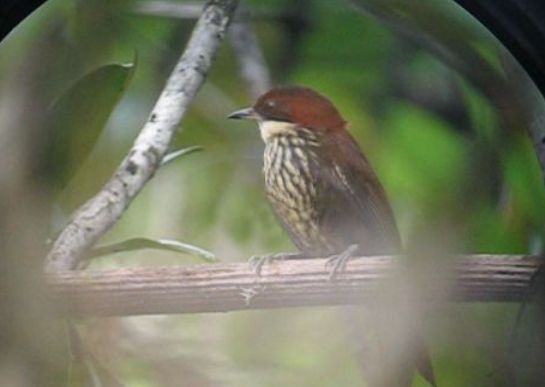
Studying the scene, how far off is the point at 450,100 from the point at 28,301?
63 centimetres

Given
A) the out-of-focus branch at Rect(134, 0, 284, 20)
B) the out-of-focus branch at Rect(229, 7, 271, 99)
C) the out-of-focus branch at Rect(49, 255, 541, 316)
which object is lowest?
the out-of-focus branch at Rect(49, 255, 541, 316)

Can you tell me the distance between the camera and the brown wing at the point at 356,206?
62.2 inches

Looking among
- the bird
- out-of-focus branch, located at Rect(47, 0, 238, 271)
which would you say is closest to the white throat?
the bird

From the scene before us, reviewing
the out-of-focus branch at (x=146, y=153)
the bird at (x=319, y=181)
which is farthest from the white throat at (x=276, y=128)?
the out-of-focus branch at (x=146, y=153)

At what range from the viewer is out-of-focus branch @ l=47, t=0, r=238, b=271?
1.58 m

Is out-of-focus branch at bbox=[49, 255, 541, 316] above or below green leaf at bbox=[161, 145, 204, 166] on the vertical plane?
below

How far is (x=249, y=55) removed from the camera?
1601 millimetres

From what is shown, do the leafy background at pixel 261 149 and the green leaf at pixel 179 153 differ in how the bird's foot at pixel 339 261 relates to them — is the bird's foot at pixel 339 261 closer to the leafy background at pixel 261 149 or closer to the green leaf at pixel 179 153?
the leafy background at pixel 261 149

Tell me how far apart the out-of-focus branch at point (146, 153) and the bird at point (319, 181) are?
0.08 meters

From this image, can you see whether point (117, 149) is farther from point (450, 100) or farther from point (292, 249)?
point (450, 100)

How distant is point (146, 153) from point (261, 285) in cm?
23

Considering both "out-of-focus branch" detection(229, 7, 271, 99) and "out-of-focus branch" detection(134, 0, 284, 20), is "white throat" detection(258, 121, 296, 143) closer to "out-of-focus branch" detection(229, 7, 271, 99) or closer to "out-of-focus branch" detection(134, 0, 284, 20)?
"out-of-focus branch" detection(229, 7, 271, 99)

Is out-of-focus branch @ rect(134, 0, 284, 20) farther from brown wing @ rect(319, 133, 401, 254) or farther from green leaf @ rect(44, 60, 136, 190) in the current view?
brown wing @ rect(319, 133, 401, 254)

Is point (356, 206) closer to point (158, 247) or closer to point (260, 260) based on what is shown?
point (260, 260)
